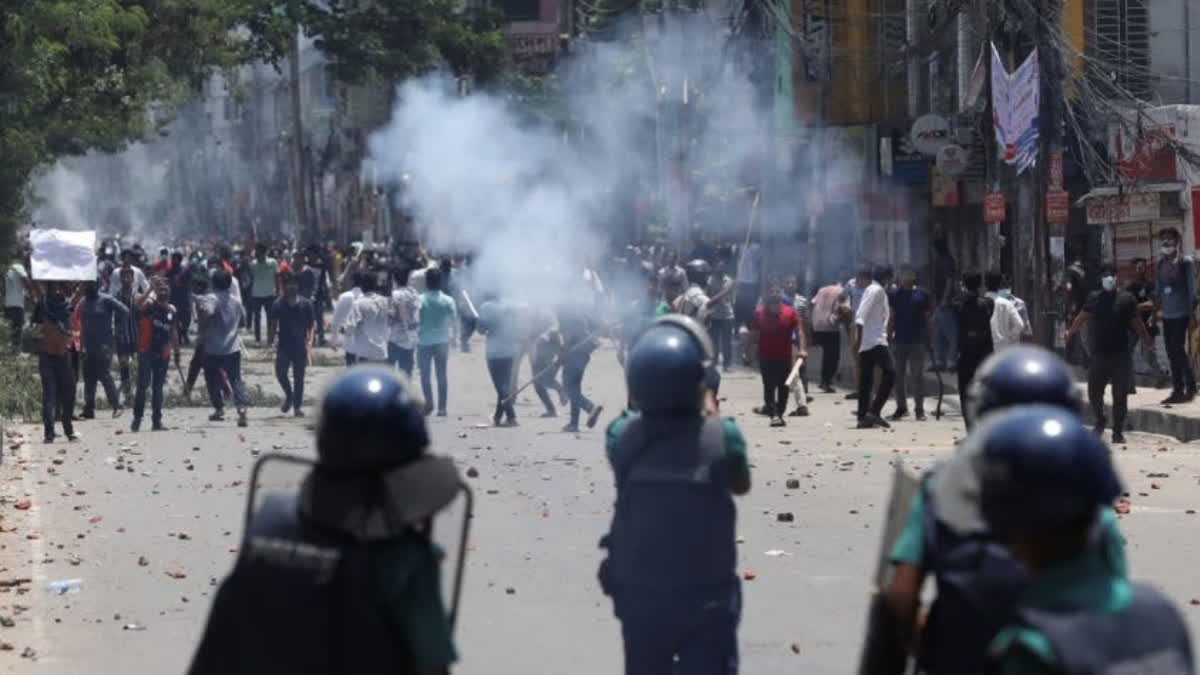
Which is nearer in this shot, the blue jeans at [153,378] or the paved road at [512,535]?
the paved road at [512,535]

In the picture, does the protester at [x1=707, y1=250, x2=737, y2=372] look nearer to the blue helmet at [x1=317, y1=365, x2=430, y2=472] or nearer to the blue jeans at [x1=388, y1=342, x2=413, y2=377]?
the blue jeans at [x1=388, y1=342, x2=413, y2=377]

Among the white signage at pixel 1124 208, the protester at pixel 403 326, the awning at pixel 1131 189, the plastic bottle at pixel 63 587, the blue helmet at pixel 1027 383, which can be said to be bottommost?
the plastic bottle at pixel 63 587

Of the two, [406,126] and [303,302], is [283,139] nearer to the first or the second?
Result: [406,126]

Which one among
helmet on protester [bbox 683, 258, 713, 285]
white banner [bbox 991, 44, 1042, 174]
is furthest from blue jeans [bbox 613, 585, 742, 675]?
helmet on protester [bbox 683, 258, 713, 285]

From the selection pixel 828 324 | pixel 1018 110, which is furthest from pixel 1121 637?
pixel 828 324

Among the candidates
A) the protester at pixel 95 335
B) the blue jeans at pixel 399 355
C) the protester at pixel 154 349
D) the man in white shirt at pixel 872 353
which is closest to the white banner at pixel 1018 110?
the man in white shirt at pixel 872 353

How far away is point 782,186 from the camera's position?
1719 inches

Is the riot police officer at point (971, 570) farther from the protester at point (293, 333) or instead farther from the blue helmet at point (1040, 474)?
the protester at point (293, 333)

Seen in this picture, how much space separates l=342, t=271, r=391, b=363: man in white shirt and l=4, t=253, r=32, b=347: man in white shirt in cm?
819

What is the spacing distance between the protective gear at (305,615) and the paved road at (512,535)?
0.37m

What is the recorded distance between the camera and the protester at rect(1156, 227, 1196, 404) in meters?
21.6

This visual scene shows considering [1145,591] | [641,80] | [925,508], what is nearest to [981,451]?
[1145,591]

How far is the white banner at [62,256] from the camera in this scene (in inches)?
1047

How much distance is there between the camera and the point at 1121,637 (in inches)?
125
